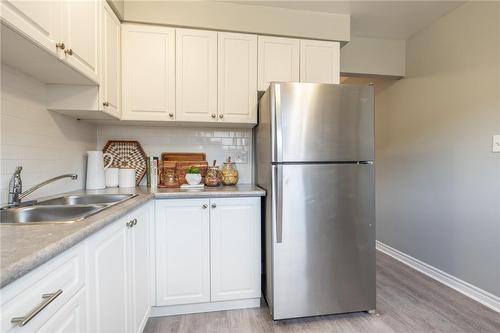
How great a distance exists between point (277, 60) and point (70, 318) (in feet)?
6.75

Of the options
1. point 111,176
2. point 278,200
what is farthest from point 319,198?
point 111,176

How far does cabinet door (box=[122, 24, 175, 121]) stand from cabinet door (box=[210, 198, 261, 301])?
876 millimetres

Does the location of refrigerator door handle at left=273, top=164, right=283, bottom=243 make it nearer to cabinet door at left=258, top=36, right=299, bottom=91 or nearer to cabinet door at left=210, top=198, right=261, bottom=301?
cabinet door at left=210, top=198, right=261, bottom=301

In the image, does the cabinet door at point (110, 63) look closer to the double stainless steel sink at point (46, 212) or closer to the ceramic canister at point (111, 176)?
the ceramic canister at point (111, 176)

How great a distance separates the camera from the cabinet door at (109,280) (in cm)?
93

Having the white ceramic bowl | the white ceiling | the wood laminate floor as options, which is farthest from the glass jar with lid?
the white ceiling

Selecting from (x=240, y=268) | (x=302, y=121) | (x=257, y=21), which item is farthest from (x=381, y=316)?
(x=257, y=21)

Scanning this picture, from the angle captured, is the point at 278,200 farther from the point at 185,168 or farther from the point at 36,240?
the point at 36,240

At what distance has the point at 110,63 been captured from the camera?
68.4 inches

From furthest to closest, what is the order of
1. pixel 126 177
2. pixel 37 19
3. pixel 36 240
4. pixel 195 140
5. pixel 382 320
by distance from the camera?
pixel 195 140 < pixel 126 177 < pixel 382 320 < pixel 37 19 < pixel 36 240

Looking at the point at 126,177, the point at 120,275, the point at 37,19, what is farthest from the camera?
the point at 126,177

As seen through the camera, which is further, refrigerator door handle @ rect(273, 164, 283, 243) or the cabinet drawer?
refrigerator door handle @ rect(273, 164, 283, 243)

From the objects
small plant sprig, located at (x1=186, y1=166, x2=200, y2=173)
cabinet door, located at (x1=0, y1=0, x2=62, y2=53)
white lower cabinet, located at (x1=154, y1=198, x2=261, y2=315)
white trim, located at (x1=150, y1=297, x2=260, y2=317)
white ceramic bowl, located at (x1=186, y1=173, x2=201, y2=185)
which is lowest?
white trim, located at (x1=150, y1=297, x2=260, y2=317)

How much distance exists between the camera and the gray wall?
1915 millimetres
